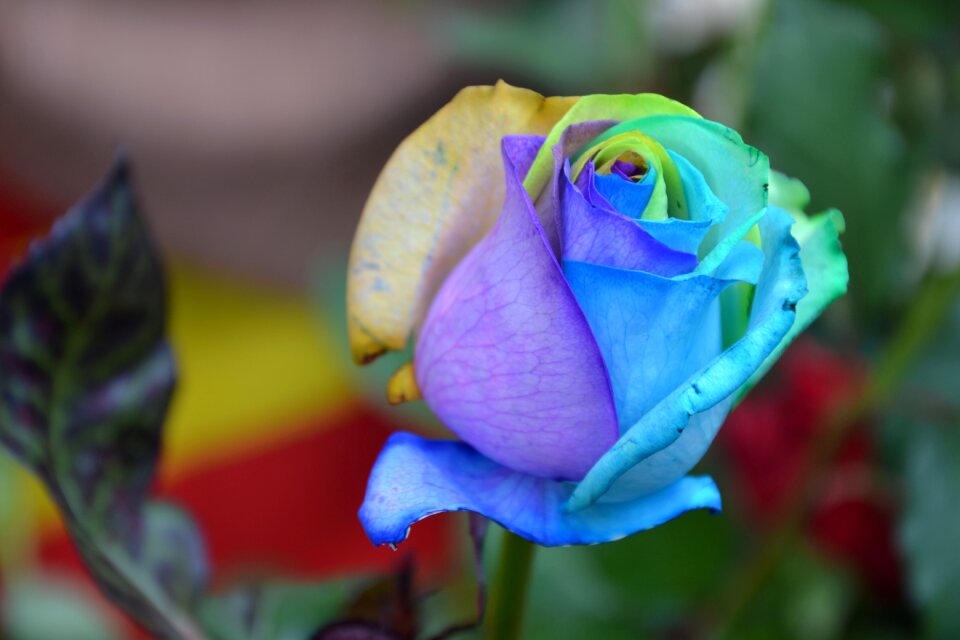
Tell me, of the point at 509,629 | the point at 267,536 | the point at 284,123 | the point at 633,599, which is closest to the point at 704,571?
the point at 633,599

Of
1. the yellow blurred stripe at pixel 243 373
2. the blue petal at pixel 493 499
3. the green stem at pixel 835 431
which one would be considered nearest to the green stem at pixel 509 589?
the blue petal at pixel 493 499

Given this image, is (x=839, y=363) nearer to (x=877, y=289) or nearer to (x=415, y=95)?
(x=877, y=289)

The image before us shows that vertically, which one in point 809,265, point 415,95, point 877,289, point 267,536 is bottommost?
point 267,536

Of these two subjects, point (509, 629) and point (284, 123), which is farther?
point (284, 123)

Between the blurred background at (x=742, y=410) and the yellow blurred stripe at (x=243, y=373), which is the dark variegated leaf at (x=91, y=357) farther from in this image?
the yellow blurred stripe at (x=243, y=373)

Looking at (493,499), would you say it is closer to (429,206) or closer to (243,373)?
(429,206)

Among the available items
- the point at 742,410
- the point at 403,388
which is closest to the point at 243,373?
the point at 742,410

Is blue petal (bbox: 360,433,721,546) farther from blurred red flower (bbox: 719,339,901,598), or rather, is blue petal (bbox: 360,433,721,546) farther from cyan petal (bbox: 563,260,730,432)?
blurred red flower (bbox: 719,339,901,598)
